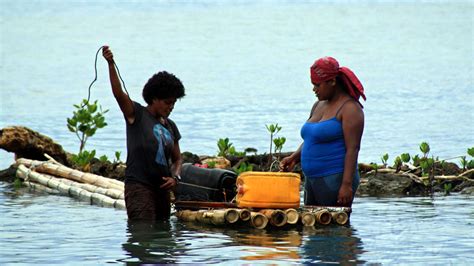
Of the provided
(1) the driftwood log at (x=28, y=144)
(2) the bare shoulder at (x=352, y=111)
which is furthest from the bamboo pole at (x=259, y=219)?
(1) the driftwood log at (x=28, y=144)

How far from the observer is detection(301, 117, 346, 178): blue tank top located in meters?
11.2

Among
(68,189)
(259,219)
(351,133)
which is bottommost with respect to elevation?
(259,219)

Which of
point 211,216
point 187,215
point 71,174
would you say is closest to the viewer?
point 211,216

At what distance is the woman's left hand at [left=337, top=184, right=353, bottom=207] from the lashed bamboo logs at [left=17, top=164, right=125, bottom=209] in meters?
2.98

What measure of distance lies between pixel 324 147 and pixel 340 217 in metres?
0.63

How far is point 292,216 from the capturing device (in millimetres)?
11562

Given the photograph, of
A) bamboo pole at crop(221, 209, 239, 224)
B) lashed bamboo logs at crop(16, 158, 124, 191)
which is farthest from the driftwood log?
bamboo pole at crop(221, 209, 239, 224)

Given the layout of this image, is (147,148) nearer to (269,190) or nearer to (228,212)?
(228,212)

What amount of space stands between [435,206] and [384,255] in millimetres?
2981

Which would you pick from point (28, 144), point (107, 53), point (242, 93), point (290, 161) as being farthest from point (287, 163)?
point (242, 93)

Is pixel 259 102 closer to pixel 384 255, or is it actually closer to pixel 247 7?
pixel 384 255

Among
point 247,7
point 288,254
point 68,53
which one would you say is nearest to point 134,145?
point 288,254

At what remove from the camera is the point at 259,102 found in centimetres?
2597

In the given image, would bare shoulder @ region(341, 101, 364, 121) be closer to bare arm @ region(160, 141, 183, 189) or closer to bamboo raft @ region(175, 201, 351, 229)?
bamboo raft @ region(175, 201, 351, 229)
